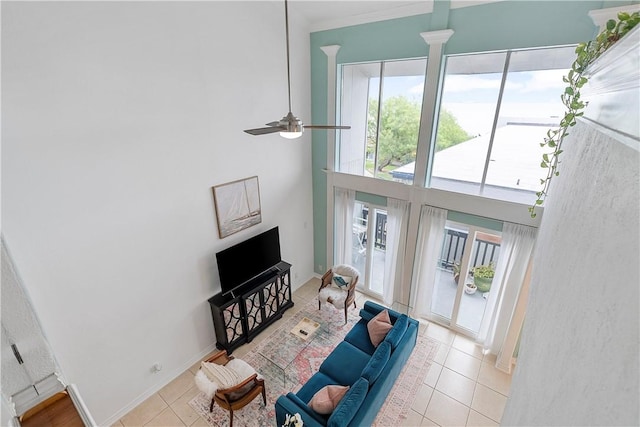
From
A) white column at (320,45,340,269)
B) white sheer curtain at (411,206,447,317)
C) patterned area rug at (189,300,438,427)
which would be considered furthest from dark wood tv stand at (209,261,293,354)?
white sheer curtain at (411,206,447,317)

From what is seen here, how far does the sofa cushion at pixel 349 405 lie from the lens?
300 centimetres

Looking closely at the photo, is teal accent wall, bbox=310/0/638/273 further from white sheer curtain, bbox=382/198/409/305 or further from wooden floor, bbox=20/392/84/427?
wooden floor, bbox=20/392/84/427

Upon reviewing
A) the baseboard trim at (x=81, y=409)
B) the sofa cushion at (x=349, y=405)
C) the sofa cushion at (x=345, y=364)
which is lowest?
the sofa cushion at (x=345, y=364)

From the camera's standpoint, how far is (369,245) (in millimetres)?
5957

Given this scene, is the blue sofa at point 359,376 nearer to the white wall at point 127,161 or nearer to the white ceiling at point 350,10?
the white wall at point 127,161

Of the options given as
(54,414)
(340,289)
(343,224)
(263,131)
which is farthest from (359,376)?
(263,131)

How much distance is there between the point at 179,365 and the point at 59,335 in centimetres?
177

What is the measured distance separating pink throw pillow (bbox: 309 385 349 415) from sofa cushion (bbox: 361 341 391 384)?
29 centimetres

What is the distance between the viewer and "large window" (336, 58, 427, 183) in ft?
16.0

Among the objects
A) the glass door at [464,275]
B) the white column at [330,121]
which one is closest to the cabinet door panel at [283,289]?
the white column at [330,121]

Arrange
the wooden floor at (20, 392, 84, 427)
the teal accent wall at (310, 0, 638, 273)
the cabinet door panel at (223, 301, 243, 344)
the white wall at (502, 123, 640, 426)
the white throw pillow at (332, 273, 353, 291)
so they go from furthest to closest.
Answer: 1. the white throw pillow at (332, 273, 353, 291)
2. the cabinet door panel at (223, 301, 243, 344)
3. the teal accent wall at (310, 0, 638, 273)
4. the wooden floor at (20, 392, 84, 427)
5. the white wall at (502, 123, 640, 426)

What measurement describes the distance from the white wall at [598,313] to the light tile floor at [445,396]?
3.64m

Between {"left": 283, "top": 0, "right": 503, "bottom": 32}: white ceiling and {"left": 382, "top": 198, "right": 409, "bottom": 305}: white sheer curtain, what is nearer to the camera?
{"left": 283, "top": 0, "right": 503, "bottom": 32}: white ceiling

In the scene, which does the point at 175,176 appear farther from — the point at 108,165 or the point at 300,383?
the point at 300,383
